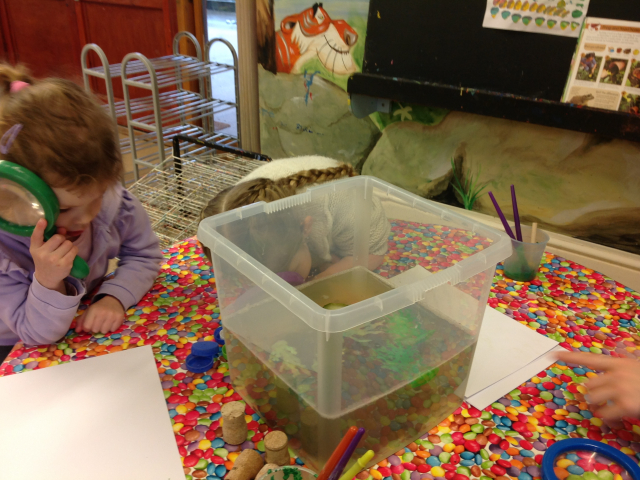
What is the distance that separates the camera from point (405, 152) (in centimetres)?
167

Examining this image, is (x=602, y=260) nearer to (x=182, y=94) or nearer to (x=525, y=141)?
(x=525, y=141)

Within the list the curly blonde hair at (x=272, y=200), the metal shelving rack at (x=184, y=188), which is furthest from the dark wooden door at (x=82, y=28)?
the curly blonde hair at (x=272, y=200)

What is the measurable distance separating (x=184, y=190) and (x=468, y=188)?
1.01 metres

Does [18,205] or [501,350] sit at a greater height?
[18,205]

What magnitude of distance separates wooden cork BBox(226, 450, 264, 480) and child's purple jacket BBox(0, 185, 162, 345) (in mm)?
392

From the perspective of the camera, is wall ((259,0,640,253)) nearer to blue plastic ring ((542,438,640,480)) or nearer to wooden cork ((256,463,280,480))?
blue plastic ring ((542,438,640,480))

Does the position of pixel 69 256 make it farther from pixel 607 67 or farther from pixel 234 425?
pixel 607 67

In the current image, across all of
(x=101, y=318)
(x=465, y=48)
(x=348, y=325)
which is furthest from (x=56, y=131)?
(x=465, y=48)

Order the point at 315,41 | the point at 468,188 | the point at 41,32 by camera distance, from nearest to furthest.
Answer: the point at 468,188
the point at 315,41
the point at 41,32

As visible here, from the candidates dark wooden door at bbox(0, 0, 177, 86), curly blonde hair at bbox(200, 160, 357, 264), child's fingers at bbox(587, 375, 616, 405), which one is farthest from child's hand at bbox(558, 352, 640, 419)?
dark wooden door at bbox(0, 0, 177, 86)

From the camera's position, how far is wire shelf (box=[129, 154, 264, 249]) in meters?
1.70

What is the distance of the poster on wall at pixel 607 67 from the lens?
1179 millimetres

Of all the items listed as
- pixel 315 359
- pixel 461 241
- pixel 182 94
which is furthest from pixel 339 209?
pixel 182 94

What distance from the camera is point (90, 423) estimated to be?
64cm
